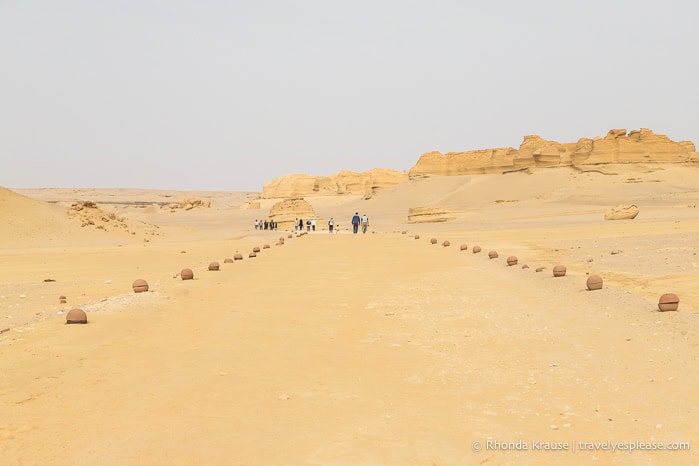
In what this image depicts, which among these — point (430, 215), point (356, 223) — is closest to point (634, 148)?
point (430, 215)

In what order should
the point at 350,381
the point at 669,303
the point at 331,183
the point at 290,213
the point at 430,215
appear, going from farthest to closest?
the point at 331,183 < the point at 430,215 < the point at 290,213 < the point at 669,303 < the point at 350,381

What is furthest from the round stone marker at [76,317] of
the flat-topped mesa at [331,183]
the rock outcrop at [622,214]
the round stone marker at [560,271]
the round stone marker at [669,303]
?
the flat-topped mesa at [331,183]

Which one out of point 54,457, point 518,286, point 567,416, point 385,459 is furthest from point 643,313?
point 54,457

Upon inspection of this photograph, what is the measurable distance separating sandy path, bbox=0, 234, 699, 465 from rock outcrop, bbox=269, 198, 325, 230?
38.8 m

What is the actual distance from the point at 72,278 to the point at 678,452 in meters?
13.8

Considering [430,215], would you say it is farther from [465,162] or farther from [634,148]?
[465,162]

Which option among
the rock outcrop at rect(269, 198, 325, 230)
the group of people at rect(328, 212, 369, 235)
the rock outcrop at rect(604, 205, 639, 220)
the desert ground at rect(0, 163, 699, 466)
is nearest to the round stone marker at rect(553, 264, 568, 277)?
the desert ground at rect(0, 163, 699, 466)

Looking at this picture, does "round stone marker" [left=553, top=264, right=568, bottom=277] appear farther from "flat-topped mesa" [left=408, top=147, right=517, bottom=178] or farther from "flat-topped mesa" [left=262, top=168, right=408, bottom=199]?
"flat-topped mesa" [left=262, top=168, right=408, bottom=199]

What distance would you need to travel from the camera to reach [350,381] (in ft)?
16.5

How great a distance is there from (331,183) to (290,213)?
87467mm

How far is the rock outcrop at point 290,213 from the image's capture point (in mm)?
47656

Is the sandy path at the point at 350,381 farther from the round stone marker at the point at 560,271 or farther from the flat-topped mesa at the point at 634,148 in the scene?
the flat-topped mesa at the point at 634,148

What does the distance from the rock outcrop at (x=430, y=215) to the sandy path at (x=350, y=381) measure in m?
41.2

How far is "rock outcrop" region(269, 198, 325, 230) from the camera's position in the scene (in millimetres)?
47656
